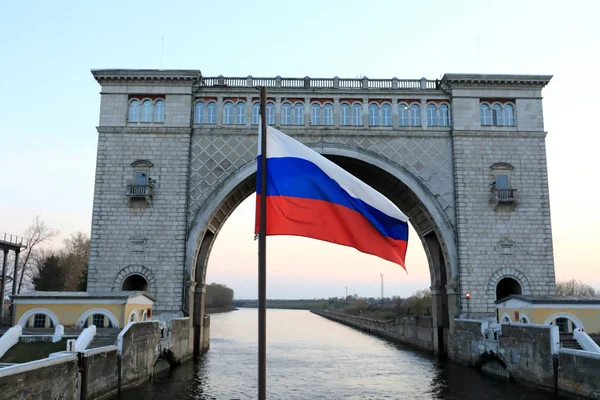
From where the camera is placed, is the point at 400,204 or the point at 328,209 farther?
the point at 400,204

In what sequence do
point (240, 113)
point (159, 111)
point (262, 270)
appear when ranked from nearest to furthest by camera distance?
point (262, 270)
point (159, 111)
point (240, 113)

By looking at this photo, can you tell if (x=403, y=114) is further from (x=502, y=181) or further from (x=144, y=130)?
(x=144, y=130)

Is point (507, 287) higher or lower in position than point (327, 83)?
lower

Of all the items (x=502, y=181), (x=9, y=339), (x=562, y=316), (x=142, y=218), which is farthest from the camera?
(x=502, y=181)

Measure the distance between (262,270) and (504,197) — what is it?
31063 mm

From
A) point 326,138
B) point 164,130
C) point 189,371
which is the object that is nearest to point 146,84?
point 164,130

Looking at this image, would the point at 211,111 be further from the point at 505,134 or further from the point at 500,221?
the point at 500,221

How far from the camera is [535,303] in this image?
27.8 m

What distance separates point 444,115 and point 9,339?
92.9 feet

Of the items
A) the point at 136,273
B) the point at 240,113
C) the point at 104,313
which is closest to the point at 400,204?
the point at 240,113

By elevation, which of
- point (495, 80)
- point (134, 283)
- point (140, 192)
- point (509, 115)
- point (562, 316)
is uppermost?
point (495, 80)

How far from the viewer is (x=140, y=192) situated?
35656 mm

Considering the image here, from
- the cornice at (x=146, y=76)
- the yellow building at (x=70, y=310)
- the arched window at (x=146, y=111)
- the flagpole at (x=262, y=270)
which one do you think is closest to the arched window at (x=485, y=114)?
the cornice at (x=146, y=76)

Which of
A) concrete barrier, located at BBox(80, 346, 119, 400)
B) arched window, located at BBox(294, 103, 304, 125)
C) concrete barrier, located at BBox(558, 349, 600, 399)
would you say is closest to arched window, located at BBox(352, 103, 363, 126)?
arched window, located at BBox(294, 103, 304, 125)
